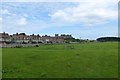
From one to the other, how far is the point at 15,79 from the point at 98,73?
5839 millimetres

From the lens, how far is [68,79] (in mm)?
15305

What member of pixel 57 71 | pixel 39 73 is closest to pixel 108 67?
pixel 57 71

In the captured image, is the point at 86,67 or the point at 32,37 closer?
the point at 86,67

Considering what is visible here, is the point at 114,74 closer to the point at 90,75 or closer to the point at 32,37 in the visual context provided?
the point at 90,75

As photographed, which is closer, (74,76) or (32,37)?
(74,76)

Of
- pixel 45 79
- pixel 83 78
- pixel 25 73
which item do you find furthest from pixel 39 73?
pixel 83 78

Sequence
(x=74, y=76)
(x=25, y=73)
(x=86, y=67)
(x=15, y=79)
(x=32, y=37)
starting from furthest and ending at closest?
(x=32, y=37), (x=86, y=67), (x=25, y=73), (x=74, y=76), (x=15, y=79)

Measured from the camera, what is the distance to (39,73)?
17.1 m

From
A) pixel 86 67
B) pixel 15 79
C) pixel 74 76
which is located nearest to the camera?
pixel 15 79

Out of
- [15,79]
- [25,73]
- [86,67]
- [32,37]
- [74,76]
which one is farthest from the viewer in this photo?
[32,37]

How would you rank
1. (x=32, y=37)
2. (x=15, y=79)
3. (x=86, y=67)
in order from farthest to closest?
(x=32, y=37)
(x=86, y=67)
(x=15, y=79)

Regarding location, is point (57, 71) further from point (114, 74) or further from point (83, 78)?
point (114, 74)

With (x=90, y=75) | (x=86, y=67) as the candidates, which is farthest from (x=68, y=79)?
(x=86, y=67)

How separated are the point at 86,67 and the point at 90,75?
3209mm
